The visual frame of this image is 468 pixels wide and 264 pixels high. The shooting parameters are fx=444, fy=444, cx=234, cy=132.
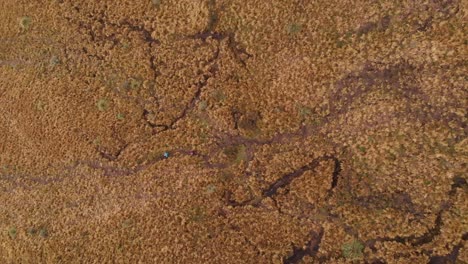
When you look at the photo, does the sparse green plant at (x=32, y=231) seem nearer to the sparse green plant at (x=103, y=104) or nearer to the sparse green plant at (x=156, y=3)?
the sparse green plant at (x=103, y=104)

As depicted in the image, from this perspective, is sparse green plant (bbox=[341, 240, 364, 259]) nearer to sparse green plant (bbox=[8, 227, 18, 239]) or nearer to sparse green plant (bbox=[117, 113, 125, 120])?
sparse green plant (bbox=[117, 113, 125, 120])

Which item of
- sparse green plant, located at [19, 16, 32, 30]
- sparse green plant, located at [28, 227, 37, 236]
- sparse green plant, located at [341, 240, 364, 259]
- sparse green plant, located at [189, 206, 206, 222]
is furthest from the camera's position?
sparse green plant, located at [19, 16, 32, 30]

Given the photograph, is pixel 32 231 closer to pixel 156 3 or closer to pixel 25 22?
pixel 25 22

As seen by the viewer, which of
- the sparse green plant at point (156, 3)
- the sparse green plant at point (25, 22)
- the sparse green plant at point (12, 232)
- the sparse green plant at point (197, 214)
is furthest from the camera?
the sparse green plant at point (25, 22)

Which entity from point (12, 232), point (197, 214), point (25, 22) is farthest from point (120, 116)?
point (12, 232)

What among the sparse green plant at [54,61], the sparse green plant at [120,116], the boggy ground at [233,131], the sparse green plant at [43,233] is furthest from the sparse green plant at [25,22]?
the sparse green plant at [43,233]

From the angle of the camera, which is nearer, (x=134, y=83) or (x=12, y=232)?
(x=134, y=83)

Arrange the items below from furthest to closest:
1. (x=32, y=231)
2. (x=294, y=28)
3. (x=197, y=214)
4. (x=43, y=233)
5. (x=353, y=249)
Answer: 1. (x=32, y=231)
2. (x=43, y=233)
3. (x=197, y=214)
4. (x=294, y=28)
5. (x=353, y=249)

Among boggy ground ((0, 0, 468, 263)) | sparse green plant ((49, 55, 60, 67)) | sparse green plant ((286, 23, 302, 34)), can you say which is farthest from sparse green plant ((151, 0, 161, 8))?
sparse green plant ((286, 23, 302, 34))
